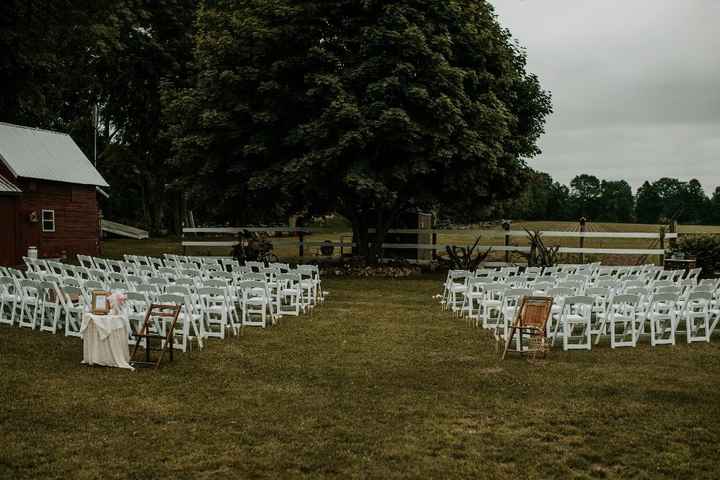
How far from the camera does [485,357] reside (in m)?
10.2

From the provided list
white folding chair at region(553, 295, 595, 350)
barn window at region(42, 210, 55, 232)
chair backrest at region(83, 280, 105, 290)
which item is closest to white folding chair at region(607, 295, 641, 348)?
white folding chair at region(553, 295, 595, 350)

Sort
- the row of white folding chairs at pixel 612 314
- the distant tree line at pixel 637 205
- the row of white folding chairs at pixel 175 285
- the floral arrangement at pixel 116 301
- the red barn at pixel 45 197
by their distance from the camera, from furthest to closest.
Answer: the distant tree line at pixel 637 205 < the red barn at pixel 45 197 < the row of white folding chairs at pixel 175 285 < the row of white folding chairs at pixel 612 314 < the floral arrangement at pixel 116 301

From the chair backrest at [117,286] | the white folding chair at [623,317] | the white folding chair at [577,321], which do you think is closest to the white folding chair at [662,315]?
the white folding chair at [623,317]

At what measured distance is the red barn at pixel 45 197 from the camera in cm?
2808

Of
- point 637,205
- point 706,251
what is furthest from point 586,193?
point 706,251

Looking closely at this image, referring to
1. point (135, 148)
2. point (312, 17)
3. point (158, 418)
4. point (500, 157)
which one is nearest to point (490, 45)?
point (500, 157)

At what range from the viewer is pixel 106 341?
9.39 meters

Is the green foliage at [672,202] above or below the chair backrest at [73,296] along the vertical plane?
above

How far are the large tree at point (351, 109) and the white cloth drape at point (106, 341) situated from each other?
37.6 feet

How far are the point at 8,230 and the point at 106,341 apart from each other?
847 inches

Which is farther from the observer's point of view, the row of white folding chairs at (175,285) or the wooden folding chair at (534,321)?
the row of white folding chairs at (175,285)

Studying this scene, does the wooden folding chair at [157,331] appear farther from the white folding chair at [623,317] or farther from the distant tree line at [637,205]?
the distant tree line at [637,205]

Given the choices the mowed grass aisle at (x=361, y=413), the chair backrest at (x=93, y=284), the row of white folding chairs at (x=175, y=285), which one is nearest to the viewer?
the mowed grass aisle at (x=361, y=413)

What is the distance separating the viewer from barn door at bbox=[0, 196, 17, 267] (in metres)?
27.7
